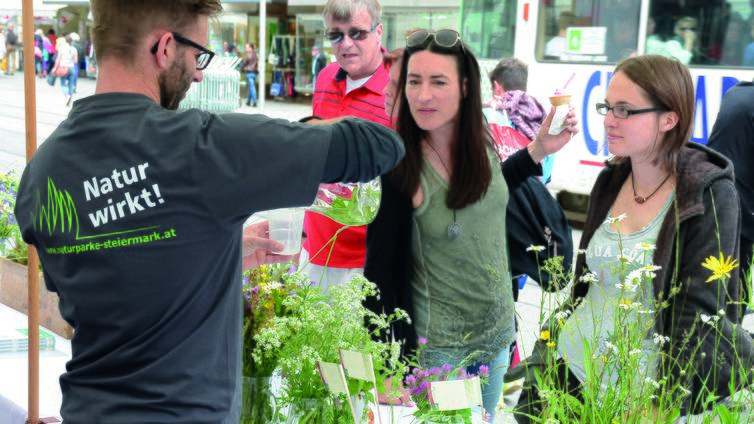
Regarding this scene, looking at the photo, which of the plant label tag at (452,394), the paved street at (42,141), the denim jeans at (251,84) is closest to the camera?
the plant label tag at (452,394)

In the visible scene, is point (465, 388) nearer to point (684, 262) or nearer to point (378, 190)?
point (378, 190)

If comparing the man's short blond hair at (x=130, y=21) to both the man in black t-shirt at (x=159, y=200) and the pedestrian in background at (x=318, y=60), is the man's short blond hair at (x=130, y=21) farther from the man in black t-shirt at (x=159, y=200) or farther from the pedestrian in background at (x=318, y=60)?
the pedestrian in background at (x=318, y=60)

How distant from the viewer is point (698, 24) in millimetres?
7367

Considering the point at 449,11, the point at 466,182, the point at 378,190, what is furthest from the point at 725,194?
the point at 449,11

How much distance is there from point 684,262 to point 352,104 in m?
1.63

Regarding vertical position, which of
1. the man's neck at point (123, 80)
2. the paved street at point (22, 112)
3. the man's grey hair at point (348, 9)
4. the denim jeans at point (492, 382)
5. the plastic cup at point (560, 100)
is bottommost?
the paved street at point (22, 112)

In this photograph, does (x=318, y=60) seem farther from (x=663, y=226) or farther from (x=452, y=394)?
(x=452, y=394)

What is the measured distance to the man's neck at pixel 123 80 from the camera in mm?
1338

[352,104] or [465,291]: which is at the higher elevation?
[352,104]

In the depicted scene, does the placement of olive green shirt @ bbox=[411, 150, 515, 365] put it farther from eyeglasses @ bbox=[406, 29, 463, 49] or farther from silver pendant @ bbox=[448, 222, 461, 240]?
eyeglasses @ bbox=[406, 29, 463, 49]

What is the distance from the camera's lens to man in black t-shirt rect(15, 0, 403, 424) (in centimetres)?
128

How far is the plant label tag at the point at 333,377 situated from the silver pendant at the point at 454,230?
82 cm

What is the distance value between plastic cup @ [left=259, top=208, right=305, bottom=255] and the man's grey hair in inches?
75.8

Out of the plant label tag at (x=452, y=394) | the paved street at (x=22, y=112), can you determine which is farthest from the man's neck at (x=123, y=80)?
the paved street at (x=22, y=112)
